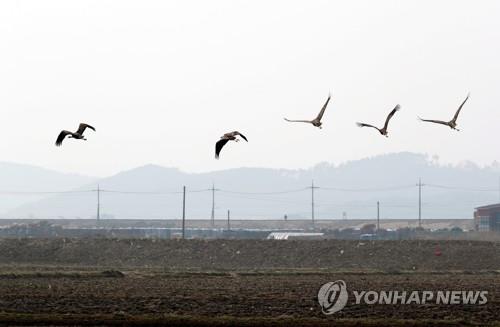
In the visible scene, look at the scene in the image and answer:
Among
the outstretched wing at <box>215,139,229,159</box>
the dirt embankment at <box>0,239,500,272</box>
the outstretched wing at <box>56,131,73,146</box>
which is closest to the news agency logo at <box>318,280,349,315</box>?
the outstretched wing at <box>215,139,229,159</box>

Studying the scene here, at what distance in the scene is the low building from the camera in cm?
14225

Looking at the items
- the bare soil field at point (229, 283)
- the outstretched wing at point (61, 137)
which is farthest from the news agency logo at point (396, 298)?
the outstretched wing at point (61, 137)

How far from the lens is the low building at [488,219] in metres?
142

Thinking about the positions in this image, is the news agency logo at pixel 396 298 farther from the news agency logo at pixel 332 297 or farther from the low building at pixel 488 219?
the low building at pixel 488 219

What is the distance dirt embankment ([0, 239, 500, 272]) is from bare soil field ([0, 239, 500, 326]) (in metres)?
0.09

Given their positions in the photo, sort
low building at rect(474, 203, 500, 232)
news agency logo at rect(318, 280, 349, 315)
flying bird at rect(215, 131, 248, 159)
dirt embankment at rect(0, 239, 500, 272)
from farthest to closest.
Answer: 1. low building at rect(474, 203, 500, 232)
2. dirt embankment at rect(0, 239, 500, 272)
3. news agency logo at rect(318, 280, 349, 315)
4. flying bird at rect(215, 131, 248, 159)

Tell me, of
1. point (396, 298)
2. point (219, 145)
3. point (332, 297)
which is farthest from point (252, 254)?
point (219, 145)

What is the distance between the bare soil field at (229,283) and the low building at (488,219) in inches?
2295

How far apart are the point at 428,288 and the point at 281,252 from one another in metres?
39.5

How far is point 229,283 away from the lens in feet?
164

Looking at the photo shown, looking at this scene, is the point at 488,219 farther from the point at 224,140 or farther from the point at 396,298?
the point at 224,140

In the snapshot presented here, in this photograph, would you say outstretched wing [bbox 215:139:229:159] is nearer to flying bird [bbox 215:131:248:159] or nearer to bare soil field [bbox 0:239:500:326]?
flying bird [bbox 215:131:248:159]

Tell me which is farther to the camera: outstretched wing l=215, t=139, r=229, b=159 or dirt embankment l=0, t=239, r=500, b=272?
dirt embankment l=0, t=239, r=500, b=272

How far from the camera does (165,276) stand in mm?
56625
